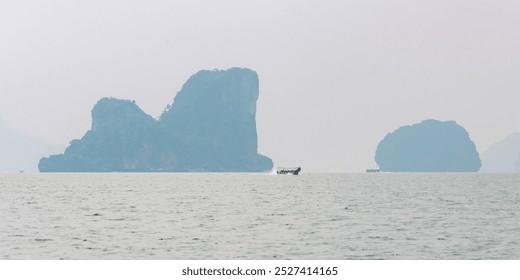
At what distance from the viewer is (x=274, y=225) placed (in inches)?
2945

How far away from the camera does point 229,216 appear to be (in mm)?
86000

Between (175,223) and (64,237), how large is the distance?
14818 millimetres

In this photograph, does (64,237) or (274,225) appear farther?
(274,225)

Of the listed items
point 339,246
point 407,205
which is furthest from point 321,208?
point 339,246

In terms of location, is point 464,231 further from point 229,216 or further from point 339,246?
point 229,216

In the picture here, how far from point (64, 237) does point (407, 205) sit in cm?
5697
